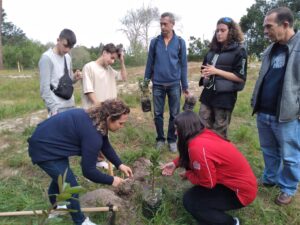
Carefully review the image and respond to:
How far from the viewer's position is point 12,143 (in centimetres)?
489

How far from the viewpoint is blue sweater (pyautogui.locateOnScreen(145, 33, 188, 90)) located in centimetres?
415

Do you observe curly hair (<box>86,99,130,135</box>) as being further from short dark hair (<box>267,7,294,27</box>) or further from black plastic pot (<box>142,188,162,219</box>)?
short dark hair (<box>267,7,294,27</box>)

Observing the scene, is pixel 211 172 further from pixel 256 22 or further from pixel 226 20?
pixel 256 22

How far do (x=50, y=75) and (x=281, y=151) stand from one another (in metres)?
2.38

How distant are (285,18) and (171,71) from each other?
65.5 inches

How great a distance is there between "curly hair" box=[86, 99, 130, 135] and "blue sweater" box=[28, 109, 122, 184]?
4 centimetres

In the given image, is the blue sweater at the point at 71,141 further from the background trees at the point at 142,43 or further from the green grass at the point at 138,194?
the background trees at the point at 142,43

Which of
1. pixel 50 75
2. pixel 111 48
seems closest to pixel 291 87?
pixel 111 48

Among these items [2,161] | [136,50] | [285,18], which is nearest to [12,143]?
[2,161]

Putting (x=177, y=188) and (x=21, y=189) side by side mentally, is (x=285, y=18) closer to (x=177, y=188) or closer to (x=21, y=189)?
(x=177, y=188)

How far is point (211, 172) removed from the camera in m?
2.49

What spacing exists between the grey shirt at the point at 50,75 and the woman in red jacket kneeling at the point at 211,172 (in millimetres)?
1504

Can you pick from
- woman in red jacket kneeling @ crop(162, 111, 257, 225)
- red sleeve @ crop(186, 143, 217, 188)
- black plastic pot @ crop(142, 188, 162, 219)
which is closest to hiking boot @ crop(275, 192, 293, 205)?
woman in red jacket kneeling @ crop(162, 111, 257, 225)

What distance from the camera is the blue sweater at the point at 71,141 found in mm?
2430
